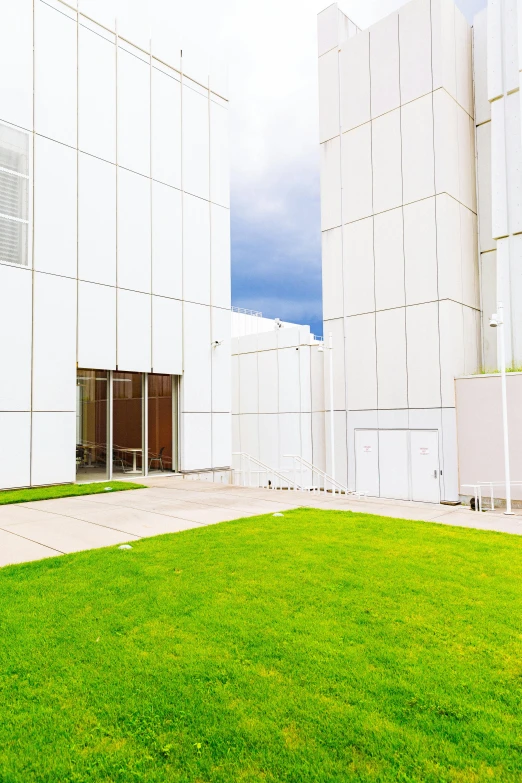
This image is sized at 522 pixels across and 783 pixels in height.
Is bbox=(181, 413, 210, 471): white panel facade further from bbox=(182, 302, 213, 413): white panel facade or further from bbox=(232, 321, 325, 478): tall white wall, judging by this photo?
bbox=(232, 321, 325, 478): tall white wall

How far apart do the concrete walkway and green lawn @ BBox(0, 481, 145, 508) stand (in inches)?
19.4

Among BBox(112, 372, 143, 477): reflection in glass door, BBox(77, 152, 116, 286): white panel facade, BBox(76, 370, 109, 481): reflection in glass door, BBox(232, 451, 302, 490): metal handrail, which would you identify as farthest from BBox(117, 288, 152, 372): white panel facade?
BBox(232, 451, 302, 490): metal handrail

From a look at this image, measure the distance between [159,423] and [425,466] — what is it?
10.5 metres

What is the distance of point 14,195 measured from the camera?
1548 cm

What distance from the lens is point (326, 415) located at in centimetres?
2581

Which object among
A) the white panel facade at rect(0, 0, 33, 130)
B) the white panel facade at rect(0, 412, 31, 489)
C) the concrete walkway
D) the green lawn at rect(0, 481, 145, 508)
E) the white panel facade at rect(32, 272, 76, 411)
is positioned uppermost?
the white panel facade at rect(0, 0, 33, 130)

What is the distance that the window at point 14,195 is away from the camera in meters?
15.2

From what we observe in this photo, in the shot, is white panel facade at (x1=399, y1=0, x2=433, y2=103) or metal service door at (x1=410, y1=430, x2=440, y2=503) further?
white panel facade at (x1=399, y1=0, x2=433, y2=103)

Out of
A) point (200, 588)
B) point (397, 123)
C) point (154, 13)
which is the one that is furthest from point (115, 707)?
point (397, 123)

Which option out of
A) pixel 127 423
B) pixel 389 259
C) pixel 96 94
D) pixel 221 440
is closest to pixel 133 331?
pixel 127 423

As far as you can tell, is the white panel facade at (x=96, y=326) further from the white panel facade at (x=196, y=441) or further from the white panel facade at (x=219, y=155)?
the white panel facade at (x=219, y=155)

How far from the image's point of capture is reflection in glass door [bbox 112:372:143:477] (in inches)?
705

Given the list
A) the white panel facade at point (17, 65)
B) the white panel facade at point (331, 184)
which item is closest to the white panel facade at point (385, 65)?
the white panel facade at point (331, 184)

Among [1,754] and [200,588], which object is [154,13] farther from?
[1,754]
